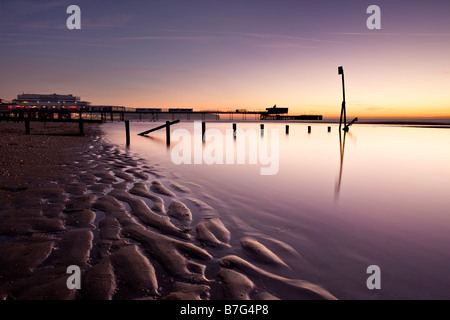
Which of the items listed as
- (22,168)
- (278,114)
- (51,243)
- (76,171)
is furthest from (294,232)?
(278,114)

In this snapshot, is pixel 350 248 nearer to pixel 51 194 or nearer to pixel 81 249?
pixel 81 249

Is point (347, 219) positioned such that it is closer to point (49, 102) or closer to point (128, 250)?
point (128, 250)

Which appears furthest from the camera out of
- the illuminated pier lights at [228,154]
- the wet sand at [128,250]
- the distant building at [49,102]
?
the distant building at [49,102]

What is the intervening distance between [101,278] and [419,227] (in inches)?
207

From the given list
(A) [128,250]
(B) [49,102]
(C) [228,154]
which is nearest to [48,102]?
(B) [49,102]

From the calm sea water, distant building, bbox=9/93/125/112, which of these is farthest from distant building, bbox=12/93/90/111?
the calm sea water

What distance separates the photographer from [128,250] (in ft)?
10.6

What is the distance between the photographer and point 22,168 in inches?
294

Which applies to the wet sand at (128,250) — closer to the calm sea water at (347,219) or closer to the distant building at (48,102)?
the calm sea water at (347,219)

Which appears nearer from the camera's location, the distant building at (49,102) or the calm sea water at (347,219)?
the calm sea water at (347,219)

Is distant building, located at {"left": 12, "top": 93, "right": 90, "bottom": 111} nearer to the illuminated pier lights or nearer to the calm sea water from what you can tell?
the illuminated pier lights

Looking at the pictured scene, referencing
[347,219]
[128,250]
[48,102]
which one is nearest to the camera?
[128,250]

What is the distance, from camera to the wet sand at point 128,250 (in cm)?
253

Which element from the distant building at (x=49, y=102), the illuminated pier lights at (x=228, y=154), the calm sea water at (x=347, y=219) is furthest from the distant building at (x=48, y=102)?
the calm sea water at (x=347, y=219)
